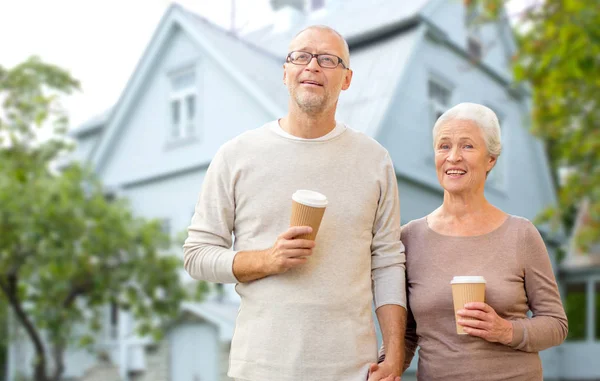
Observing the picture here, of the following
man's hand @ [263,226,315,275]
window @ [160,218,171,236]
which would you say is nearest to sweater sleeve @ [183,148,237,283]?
man's hand @ [263,226,315,275]

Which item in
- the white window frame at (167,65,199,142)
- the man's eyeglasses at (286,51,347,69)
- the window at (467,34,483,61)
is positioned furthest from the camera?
the window at (467,34,483,61)

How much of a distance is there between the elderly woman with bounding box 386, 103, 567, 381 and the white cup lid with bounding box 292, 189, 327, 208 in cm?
44

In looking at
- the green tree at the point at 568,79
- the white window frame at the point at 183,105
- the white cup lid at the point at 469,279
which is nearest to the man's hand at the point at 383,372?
the white cup lid at the point at 469,279

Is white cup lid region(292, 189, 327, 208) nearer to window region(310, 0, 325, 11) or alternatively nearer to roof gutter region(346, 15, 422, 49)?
roof gutter region(346, 15, 422, 49)

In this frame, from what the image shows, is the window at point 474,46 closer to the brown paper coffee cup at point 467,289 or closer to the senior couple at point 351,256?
the senior couple at point 351,256

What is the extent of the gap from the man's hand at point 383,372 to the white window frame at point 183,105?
9.22 m

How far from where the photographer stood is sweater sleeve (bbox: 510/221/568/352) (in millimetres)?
1950

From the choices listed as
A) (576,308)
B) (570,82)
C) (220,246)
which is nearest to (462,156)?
(220,246)

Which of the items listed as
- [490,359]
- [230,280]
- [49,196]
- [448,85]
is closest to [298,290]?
[230,280]

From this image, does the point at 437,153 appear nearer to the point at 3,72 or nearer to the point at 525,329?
the point at 525,329

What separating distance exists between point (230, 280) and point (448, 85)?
31.3ft

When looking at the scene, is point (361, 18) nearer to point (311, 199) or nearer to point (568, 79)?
point (568, 79)

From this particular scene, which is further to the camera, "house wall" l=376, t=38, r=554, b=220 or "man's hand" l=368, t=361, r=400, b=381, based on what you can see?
"house wall" l=376, t=38, r=554, b=220

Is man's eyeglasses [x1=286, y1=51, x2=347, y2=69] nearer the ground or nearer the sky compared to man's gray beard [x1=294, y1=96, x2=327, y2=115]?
nearer the sky
